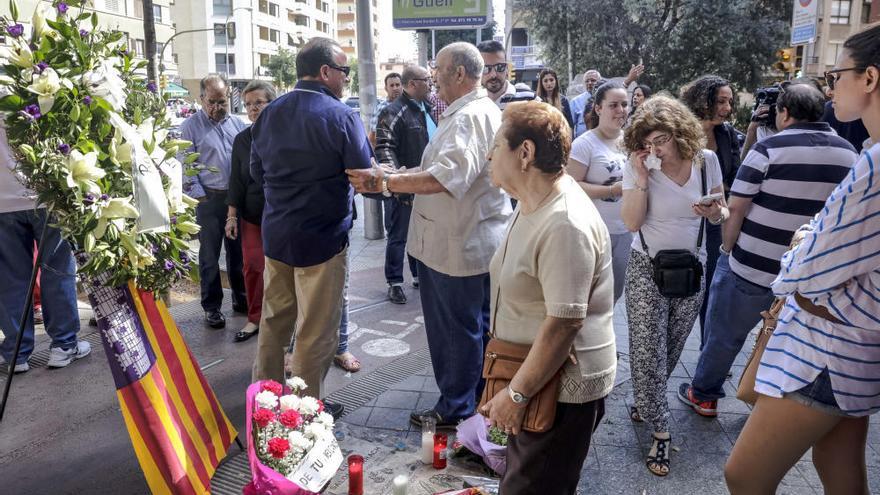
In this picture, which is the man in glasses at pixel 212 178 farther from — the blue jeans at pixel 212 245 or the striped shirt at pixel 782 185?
the striped shirt at pixel 782 185

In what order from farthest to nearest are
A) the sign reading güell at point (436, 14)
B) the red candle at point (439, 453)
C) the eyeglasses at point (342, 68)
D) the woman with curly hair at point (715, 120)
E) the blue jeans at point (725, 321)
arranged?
the sign reading güell at point (436, 14)
the woman with curly hair at point (715, 120)
the eyeglasses at point (342, 68)
the blue jeans at point (725, 321)
the red candle at point (439, 453)

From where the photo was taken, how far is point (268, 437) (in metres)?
2.68

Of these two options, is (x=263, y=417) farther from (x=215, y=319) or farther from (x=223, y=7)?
(x=223, y=7)

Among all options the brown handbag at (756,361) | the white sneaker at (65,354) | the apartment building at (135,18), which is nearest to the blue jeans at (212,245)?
the white sneaker at (65,354)

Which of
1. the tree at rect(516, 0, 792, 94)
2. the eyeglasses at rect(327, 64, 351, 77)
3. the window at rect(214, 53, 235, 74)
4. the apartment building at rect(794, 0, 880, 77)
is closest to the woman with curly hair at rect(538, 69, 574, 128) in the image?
the eyeglasses at rect(327, 64, 351, 77)

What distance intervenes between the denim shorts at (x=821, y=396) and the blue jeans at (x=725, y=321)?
64.3 inches

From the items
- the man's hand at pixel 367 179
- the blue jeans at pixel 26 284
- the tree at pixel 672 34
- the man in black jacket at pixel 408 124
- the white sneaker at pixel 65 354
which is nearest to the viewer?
the man's hand at pixel 367 179

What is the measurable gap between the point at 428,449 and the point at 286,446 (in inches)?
38.5

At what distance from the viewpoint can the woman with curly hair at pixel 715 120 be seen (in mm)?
4531

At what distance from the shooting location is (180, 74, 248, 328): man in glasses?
18.1 feet

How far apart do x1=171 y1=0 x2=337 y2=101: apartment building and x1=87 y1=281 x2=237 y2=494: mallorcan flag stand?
193ft

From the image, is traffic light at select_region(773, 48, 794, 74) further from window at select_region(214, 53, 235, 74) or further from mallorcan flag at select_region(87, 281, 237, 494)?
window at select_region(214, 53, 235, 74)

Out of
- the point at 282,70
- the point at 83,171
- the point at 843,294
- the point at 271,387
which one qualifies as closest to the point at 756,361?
the point at 843,294

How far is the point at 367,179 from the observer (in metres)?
3.48
